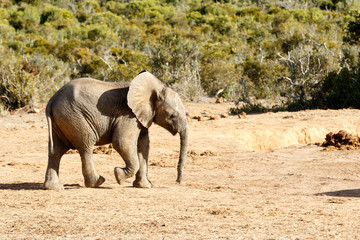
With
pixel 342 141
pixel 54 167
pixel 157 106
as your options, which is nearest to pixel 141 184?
pixel 157 106

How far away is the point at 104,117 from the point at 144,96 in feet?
2.11

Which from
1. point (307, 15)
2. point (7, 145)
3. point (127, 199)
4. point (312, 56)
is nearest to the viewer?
point (127, 199)

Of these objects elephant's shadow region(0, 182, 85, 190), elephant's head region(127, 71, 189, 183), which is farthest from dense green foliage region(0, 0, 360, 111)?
elephant's head region(127, 71, 189, 183)

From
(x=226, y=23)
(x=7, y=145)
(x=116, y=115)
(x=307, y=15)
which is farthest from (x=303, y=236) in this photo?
(x=307, y=15)

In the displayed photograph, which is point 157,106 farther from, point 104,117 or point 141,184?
point 141,184

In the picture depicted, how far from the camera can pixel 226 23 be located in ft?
143

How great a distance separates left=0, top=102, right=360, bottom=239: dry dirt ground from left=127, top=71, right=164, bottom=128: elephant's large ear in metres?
1.05

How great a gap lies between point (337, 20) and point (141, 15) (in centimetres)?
2005

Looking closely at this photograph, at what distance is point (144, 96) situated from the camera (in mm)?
7730

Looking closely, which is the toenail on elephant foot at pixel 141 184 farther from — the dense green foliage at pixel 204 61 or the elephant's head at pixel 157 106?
the dense green foliage at pixel 204 61

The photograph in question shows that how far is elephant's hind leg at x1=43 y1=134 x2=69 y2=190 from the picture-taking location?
765cm

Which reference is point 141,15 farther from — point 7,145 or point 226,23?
point 7,145

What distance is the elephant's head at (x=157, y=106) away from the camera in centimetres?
767

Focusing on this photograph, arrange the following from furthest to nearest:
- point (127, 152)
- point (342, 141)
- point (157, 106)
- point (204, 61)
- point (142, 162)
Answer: point (204, 61) → point (342, 141) → point (142, 162) → point (157, 106) → point (127, 152)
